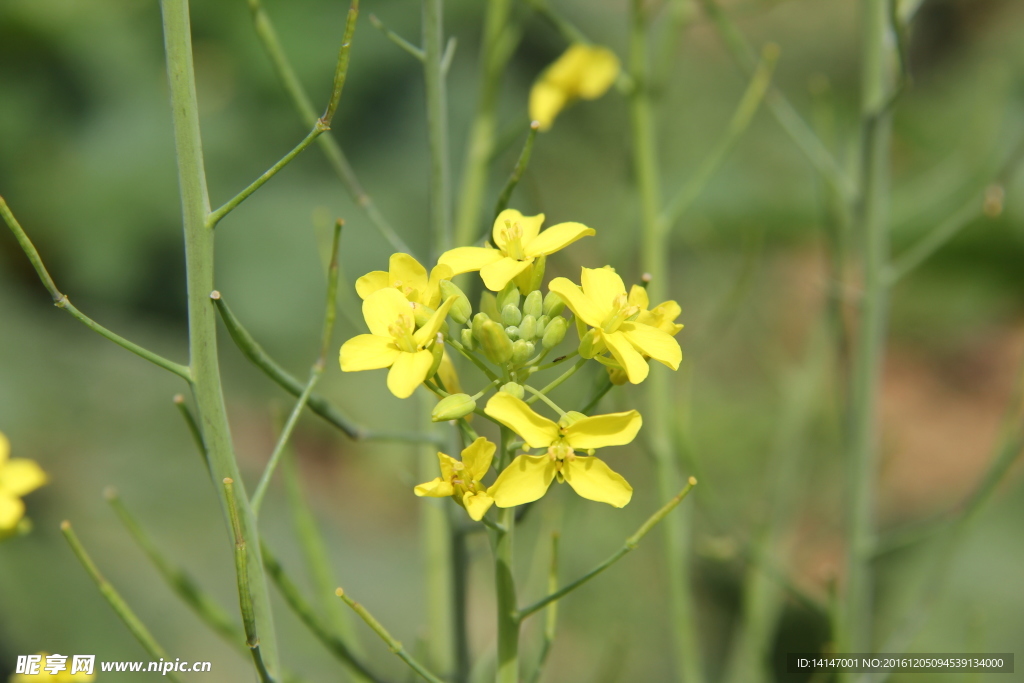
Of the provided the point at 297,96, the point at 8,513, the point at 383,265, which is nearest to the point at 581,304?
the point at 297,96

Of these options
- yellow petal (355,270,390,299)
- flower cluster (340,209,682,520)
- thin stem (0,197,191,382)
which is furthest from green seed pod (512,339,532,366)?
thin stem (0,197,191,382)

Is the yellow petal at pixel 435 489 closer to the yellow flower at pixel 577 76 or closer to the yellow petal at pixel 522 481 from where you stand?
the yellow petal at pixel 522 481

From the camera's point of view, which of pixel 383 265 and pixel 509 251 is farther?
pixel 383 265

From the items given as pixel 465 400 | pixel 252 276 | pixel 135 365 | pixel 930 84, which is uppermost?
pixel 930 84

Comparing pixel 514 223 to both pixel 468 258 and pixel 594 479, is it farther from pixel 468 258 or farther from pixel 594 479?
pixel 594 479

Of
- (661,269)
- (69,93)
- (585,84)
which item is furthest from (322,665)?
(69,93)

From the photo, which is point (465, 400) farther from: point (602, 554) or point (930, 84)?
point (930, 84)

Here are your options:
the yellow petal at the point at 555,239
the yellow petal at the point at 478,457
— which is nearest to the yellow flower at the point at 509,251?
A: the yellow petal at the point at 555,239
